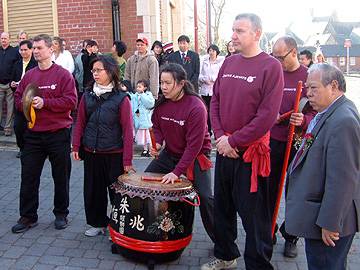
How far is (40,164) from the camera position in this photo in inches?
202

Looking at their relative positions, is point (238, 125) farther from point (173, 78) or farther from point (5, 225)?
point (5, 225)

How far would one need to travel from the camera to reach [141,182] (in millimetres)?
4105

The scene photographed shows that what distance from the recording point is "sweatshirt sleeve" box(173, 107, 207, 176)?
416cm

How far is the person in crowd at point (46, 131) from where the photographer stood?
4898 millimetres

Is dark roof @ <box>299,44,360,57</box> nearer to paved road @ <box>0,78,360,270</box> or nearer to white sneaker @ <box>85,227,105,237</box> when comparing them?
paved road @ <box>0,78,360,270</box>

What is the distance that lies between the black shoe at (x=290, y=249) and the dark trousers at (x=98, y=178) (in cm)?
171

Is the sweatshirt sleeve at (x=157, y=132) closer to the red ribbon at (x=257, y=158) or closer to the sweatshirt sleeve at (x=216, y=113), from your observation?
the sweatshirt sleeve at (x=216, y=113)

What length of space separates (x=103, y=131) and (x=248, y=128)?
162cm

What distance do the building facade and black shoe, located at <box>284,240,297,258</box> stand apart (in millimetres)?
6830

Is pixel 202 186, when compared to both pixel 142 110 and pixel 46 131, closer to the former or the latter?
pixel 46 131

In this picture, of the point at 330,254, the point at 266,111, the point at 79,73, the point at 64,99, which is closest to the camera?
the point at 330,254

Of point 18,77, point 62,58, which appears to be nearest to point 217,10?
point 62,58

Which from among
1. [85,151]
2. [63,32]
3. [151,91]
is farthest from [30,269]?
[63,32]

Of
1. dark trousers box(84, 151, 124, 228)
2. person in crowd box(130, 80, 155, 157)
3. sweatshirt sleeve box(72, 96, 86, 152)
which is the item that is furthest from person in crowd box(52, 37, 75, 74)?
dark trousers box(84, 151, 124, 228)
